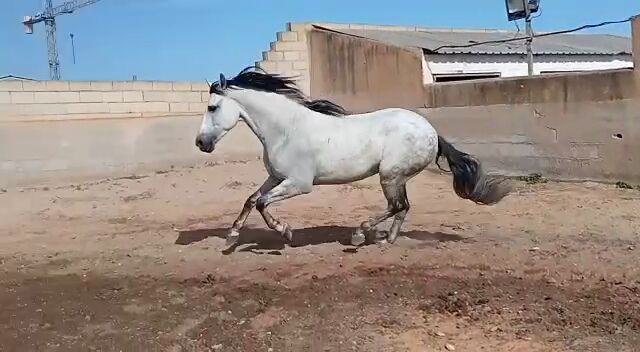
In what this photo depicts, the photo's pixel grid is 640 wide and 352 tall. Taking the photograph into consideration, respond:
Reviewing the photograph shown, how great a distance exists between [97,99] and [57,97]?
681mm

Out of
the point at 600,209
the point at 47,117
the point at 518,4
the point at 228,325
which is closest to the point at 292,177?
the point at 228,325

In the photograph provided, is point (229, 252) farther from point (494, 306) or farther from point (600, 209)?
point (600, 209)

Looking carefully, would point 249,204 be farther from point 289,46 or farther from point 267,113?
point 289,46

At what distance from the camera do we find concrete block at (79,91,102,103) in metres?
12.1

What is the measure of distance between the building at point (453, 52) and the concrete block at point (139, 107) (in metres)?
2.17

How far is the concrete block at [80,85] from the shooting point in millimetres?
11992

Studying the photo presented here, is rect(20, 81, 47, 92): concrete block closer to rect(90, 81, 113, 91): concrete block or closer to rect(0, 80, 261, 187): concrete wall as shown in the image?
rect(0, 80, 261, 187): concrete wall

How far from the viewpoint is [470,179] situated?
6.56 metres

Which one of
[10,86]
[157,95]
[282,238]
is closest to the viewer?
[282,238]

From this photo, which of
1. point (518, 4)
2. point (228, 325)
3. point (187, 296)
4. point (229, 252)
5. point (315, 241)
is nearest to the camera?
point (228, 325)

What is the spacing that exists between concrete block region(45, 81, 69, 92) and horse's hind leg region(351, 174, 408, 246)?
729 centimetres

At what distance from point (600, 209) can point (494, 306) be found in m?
4.18

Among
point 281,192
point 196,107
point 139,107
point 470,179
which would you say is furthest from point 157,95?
point 470,179

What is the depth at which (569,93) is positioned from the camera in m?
10.2
